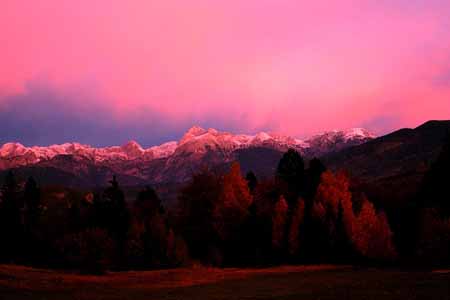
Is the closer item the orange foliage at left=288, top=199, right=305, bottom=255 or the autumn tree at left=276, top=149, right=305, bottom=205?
the orange foliage at left=288, top=199, right=305, bottom=255

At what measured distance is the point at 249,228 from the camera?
98438 mm

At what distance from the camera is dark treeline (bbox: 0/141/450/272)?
83000 mm

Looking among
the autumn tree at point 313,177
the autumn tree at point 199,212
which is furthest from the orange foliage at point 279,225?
the autumn tree at point 199,212

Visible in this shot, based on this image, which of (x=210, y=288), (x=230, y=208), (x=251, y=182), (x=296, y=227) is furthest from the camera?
(x=251, y=182)

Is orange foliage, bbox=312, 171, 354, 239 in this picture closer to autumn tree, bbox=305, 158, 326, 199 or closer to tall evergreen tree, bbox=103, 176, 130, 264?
autumn tree, bbox=305, 158, 326, 199

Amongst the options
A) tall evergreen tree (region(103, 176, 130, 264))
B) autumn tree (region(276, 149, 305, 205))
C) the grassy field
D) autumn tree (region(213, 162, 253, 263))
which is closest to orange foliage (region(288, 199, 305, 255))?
autumn tree (region(276, 149, 305, 205))

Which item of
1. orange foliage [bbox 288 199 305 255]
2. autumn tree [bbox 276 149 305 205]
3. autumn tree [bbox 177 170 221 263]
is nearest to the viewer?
orange foliage [bbox 288 199 305 255]

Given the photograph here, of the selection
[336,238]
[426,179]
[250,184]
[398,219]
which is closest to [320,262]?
[336,238]

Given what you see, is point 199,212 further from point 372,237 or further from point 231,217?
point 372,237

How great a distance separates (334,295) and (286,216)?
5542 centimetres

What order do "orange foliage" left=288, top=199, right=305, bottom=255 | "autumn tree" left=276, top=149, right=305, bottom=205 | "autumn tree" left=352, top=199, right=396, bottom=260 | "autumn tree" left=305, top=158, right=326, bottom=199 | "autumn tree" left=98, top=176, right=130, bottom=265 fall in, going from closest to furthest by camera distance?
1. "autumn tree" left=352, top=199, right=396, bottom=260
2. "orange foliage" left=288, top=199, right=305, bottom=255
3. "autumn tree" left=305, top=158, right=326, bottom=199
4. "autumn tree" left=276, top=149, right=305, bottom=205
5. "autumn tree" left=98, top=176, right=130, bottom=265

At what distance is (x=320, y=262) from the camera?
286ft

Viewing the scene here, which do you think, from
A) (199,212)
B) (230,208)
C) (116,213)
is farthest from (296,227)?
(116,213)

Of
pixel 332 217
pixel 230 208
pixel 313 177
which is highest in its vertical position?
pixel 313 177
